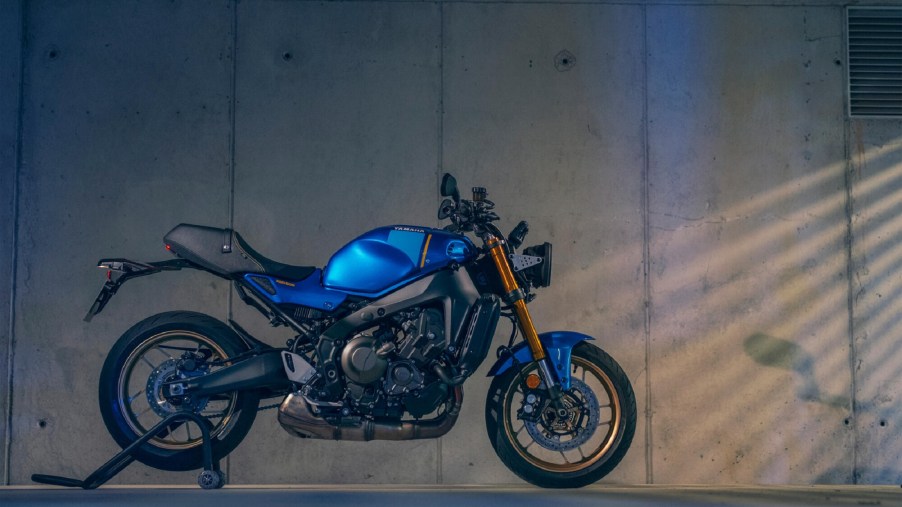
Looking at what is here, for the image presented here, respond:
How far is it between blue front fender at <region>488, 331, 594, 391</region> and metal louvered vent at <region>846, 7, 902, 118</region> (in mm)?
2075

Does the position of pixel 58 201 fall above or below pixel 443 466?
above

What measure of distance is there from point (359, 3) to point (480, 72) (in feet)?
2.33

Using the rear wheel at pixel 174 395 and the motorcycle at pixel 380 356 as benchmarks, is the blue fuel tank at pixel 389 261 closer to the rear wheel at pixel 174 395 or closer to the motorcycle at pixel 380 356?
the motorcycle at pixel 380 356

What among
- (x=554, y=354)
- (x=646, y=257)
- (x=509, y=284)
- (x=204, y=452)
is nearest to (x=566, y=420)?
(x=554, y=354)

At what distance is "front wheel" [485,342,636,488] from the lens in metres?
4.18

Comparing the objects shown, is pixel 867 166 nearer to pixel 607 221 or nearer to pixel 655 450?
pixel 607 221

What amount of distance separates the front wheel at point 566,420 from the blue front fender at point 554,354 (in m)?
0.03

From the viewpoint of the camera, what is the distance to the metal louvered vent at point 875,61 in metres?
5.12

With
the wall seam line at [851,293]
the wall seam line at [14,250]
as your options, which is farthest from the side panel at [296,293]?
the wall seam line at [851,293]

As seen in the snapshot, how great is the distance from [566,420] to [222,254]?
1.60 metres

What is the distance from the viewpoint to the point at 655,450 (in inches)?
193

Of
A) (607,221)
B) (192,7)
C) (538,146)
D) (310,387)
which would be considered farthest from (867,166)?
(192,7)

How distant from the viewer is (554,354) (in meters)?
4.22

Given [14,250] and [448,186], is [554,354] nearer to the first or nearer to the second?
[448,186]
